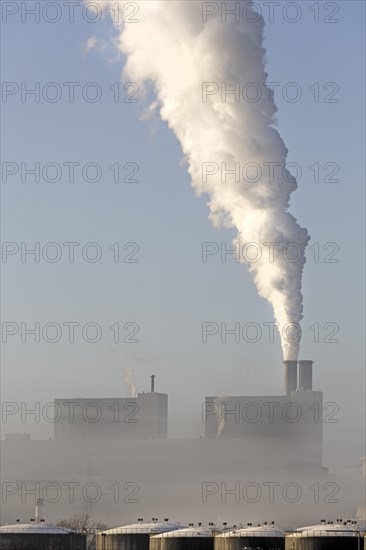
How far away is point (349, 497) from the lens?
640ft

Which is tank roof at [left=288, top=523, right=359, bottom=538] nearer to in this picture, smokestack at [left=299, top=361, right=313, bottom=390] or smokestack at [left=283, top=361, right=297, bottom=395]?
smokestack at [left=283, top=361, right=297, bottom=395]

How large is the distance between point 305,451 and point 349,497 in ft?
29.8

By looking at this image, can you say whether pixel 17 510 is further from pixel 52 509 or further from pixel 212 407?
pixel 212 407

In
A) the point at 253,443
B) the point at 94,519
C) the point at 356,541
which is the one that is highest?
the point at 253,443

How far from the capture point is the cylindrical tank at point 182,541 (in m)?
97.9

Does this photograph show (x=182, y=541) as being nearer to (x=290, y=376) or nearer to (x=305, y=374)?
(x=290, y=376)

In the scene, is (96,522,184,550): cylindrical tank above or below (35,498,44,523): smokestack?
below

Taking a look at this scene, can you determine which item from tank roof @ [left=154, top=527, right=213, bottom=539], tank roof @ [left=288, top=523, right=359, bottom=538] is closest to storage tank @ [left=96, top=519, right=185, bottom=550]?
tank roof @ [left=154, top=527, right=213, bottom=539]

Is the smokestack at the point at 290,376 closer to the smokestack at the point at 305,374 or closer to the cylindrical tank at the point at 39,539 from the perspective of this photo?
the smokestack at the point at 305,374

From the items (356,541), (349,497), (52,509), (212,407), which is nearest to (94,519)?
(52,509)

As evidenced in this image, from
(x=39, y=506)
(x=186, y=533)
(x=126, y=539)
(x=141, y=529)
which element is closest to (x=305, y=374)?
(x=39, y=506)

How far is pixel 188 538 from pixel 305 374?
280ft

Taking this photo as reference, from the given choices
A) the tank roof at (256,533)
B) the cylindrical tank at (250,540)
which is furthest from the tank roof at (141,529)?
the cylindrical tank at (250,540)

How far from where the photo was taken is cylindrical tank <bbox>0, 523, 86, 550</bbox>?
335 ft
